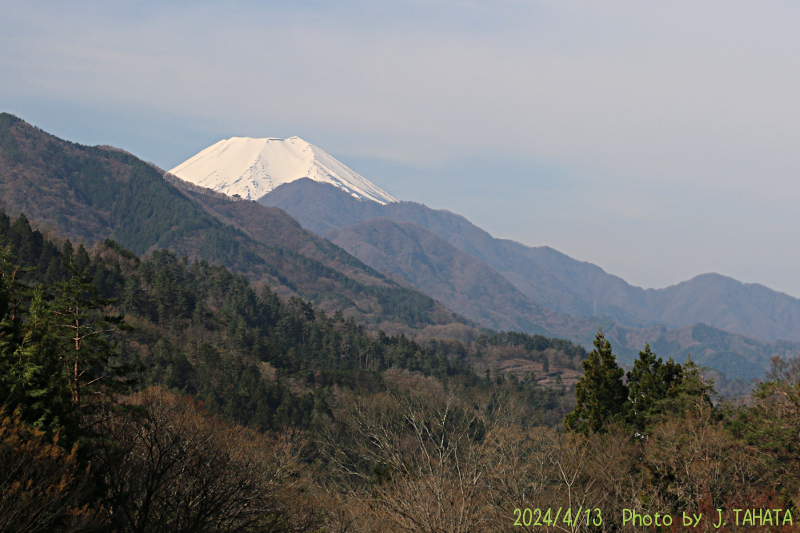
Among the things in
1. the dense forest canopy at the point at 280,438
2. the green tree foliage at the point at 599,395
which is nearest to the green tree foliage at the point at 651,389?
the dense forest canopy at the point at 280,438

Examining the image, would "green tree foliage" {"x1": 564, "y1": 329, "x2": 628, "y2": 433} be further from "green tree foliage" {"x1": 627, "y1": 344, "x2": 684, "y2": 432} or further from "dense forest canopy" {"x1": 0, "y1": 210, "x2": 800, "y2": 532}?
"green tree foliage" {"x1": 627, "y1": 344, "x2": 684, "y2": 432}

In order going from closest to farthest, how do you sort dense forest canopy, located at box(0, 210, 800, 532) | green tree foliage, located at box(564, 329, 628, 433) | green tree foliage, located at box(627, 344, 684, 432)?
1. dense forest canopy, located at box(0, 210, 800, 532)
2. green tree foliage, located at box(627, 344, 684, 432)
3. green tree foliage, located at box(564, 329, 628, 433)

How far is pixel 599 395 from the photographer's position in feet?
129

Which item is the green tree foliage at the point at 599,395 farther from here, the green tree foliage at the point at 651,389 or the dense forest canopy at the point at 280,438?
the green tree foliage at the point at 651,389

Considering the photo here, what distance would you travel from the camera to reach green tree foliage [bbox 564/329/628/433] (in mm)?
38719

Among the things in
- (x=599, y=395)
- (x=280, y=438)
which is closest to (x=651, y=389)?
(x=599, y=395)

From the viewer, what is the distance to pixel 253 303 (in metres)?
112

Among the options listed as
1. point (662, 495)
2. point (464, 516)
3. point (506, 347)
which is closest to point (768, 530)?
point (662, 495)

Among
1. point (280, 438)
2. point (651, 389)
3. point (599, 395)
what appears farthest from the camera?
point (280, 438)

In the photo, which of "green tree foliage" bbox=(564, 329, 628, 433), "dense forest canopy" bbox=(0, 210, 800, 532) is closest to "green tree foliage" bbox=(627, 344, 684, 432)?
"dense forest canopy" bbox=(0, 210, 800, 532)

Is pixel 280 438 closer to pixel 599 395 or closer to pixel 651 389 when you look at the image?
pixel 599 395

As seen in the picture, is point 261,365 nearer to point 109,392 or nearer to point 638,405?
point 638,405

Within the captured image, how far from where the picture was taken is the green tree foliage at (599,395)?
38.7 m

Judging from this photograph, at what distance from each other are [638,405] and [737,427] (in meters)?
7.26
